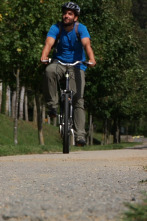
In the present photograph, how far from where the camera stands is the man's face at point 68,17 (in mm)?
9805

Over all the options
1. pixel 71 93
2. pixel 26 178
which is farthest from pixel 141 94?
pixel 26 178

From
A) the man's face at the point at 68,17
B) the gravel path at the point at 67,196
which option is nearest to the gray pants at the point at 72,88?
the man's face at the point at 68,17

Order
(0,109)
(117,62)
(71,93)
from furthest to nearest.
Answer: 1. (0,109)
2. (117,62)
3. (71,93)

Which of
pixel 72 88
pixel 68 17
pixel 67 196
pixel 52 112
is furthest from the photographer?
pixel 72 88

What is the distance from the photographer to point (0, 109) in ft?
166

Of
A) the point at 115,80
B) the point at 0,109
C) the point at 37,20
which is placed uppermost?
the point at 37,20

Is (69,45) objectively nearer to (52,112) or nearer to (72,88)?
(72,88)

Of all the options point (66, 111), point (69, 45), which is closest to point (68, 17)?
point (69, 45)

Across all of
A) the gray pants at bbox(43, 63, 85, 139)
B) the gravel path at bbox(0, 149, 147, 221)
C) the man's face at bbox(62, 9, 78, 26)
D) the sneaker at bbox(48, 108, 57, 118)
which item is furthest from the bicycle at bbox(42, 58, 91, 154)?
the gravel path at bbox(0, 149, 147, 221)

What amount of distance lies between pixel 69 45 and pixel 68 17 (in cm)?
45

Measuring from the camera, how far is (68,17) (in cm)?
980

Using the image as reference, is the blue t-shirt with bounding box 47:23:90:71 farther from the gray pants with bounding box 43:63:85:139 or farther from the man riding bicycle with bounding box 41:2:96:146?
the gray pants with bounding box 43:63:85:139

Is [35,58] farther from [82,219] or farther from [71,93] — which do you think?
[82,219]

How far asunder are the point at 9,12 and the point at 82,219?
20.0m
